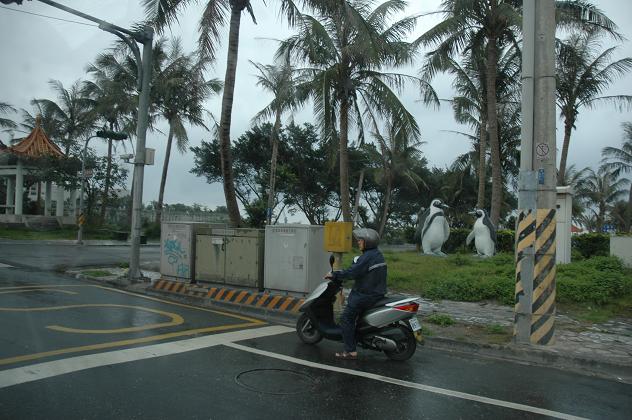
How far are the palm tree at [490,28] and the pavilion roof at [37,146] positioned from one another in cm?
2543

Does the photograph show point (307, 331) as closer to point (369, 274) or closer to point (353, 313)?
point (353, 313)

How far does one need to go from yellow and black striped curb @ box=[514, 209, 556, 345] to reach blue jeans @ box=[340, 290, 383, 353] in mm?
2575

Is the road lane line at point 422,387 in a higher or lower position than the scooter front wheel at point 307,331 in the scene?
lower

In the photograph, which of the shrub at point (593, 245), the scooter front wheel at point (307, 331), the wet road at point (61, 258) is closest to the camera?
the scooter front wheel at point (307, 331)

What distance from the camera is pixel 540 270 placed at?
7695mm

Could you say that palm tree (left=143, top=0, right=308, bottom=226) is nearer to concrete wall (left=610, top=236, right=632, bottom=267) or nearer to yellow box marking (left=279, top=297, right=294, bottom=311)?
yellow box marking (left=279, top=297, right=294, bottom=311)

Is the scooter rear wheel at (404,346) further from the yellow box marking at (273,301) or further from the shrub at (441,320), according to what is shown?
the yellow box marking at (273,301)

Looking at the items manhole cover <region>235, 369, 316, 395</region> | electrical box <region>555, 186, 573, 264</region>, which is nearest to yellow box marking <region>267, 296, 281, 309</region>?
manhole cover <region>235, 369, 316, 395</region>

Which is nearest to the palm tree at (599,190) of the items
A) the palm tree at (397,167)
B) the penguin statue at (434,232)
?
the palm tree at (397,167)

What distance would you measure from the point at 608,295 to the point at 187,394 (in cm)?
969

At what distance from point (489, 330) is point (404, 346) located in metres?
2.56

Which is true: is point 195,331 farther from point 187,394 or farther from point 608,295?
point 608,295

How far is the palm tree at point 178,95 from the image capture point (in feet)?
102

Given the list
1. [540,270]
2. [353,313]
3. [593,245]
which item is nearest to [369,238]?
[353,313]
